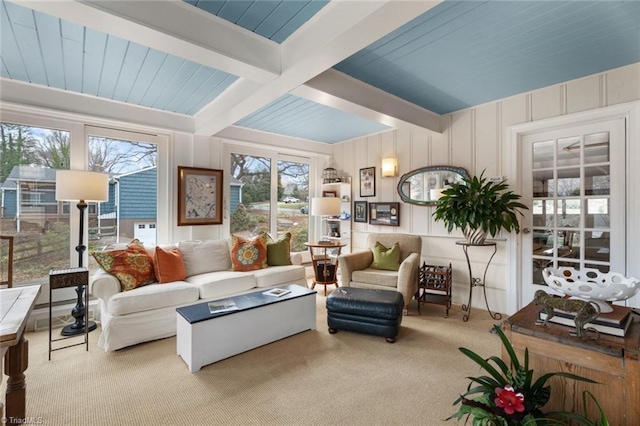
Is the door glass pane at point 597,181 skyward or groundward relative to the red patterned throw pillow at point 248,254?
→ skyward

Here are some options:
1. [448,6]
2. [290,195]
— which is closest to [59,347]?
[290,195]

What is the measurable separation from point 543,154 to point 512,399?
3.07 metres

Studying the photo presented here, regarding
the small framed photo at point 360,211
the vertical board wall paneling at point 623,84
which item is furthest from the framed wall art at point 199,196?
the vertical board wall paneling at point 623,84

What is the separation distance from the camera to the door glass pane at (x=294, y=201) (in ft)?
16.6

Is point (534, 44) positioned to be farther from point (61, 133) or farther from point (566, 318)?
point (61, 133)

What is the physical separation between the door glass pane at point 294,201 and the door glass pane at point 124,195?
196cm

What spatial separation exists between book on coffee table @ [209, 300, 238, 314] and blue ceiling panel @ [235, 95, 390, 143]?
7.27ft

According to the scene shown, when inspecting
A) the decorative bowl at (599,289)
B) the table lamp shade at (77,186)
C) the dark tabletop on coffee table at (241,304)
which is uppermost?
the table lamp shade at (77,186)

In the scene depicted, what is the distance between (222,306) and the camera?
2.49 metres

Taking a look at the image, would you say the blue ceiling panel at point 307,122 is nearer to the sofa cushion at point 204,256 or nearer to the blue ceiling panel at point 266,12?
the blue ceiling panel at point 266,12

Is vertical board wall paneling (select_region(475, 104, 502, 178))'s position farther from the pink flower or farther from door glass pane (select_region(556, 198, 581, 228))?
the pink flower

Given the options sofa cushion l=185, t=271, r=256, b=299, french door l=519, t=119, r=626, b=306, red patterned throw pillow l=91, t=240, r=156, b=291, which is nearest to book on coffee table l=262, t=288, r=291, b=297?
sofa cushion l=185, t=271, r=256, b=299

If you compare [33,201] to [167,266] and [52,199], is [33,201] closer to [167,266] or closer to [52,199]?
[52,199]

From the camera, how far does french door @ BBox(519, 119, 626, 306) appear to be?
2.78m
